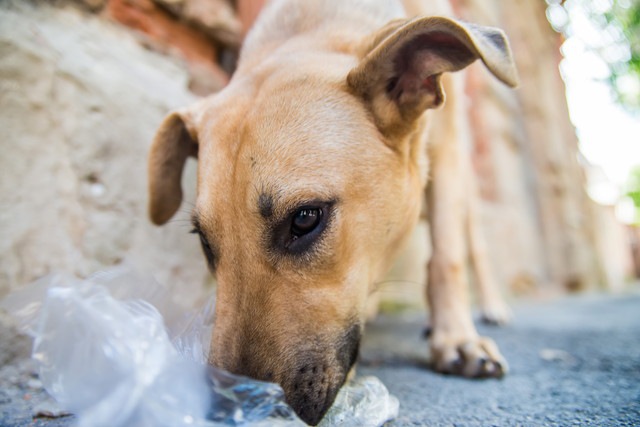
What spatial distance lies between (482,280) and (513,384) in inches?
89.5

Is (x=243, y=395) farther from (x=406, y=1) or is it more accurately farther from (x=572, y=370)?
(x=406, y=1)

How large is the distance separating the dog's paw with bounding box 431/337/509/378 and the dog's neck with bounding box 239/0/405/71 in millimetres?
1427

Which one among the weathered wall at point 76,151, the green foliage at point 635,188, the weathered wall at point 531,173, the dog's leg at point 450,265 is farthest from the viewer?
the green foliage at point 635,188

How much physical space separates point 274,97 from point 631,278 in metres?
13.6

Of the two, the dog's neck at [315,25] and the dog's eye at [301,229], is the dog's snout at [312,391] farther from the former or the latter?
the dog's neck at [315,25]

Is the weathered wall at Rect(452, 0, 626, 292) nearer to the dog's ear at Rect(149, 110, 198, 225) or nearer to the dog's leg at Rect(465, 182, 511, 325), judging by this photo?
the dog's leg at Rect(465, 182, 511, 325)

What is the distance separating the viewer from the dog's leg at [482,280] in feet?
12.5

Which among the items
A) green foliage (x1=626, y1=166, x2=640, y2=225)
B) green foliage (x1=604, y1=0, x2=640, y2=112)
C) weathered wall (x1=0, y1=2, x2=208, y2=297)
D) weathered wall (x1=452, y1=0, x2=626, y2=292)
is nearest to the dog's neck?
weathered wall (x1=0, y1=2, x2=208, y2=297)

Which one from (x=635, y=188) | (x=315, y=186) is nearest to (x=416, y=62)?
(x=315, y=186)

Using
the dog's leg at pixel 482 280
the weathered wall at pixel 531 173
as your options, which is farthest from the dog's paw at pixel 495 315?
the weathered wall at pixel 531 173

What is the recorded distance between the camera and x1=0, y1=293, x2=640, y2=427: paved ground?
1.37 meters

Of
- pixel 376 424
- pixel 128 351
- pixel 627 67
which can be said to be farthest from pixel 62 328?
pixel 627 67

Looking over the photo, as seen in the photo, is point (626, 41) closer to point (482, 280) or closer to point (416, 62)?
point (482, 280)

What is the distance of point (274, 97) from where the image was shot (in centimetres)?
167
